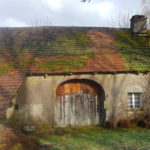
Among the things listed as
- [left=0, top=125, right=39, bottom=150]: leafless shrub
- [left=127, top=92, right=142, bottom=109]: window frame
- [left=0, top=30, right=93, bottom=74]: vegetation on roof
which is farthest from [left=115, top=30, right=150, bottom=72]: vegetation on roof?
[left=0, top=125, right=39, bottom=150]: leafless shrub

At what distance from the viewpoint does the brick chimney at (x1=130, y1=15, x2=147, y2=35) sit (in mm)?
20219

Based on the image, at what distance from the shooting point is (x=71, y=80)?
1656cm

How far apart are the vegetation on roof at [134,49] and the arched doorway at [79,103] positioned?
2543mm

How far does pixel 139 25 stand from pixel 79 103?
25.2 ft

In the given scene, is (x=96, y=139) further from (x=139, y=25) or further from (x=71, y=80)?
(x=139, y=25)

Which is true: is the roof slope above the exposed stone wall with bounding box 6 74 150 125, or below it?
above

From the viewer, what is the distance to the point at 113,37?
19.6m

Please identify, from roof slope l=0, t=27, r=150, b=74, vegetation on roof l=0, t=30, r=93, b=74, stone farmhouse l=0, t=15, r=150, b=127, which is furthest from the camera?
roof slope l=0, t=27, r=150, b=74

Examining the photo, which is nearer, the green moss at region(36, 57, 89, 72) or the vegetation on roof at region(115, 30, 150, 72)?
the green moss at region(36, 57, 89, 72)

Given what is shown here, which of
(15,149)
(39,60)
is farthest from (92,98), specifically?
(15,149)

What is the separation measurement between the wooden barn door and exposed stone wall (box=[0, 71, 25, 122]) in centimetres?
251

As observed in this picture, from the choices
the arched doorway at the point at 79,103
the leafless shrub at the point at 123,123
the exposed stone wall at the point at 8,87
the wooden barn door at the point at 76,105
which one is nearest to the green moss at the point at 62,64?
the arched doorway at the point at 79,103

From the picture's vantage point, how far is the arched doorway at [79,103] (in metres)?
16.6

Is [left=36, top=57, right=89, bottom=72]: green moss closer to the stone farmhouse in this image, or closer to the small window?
the stone farmhouse
